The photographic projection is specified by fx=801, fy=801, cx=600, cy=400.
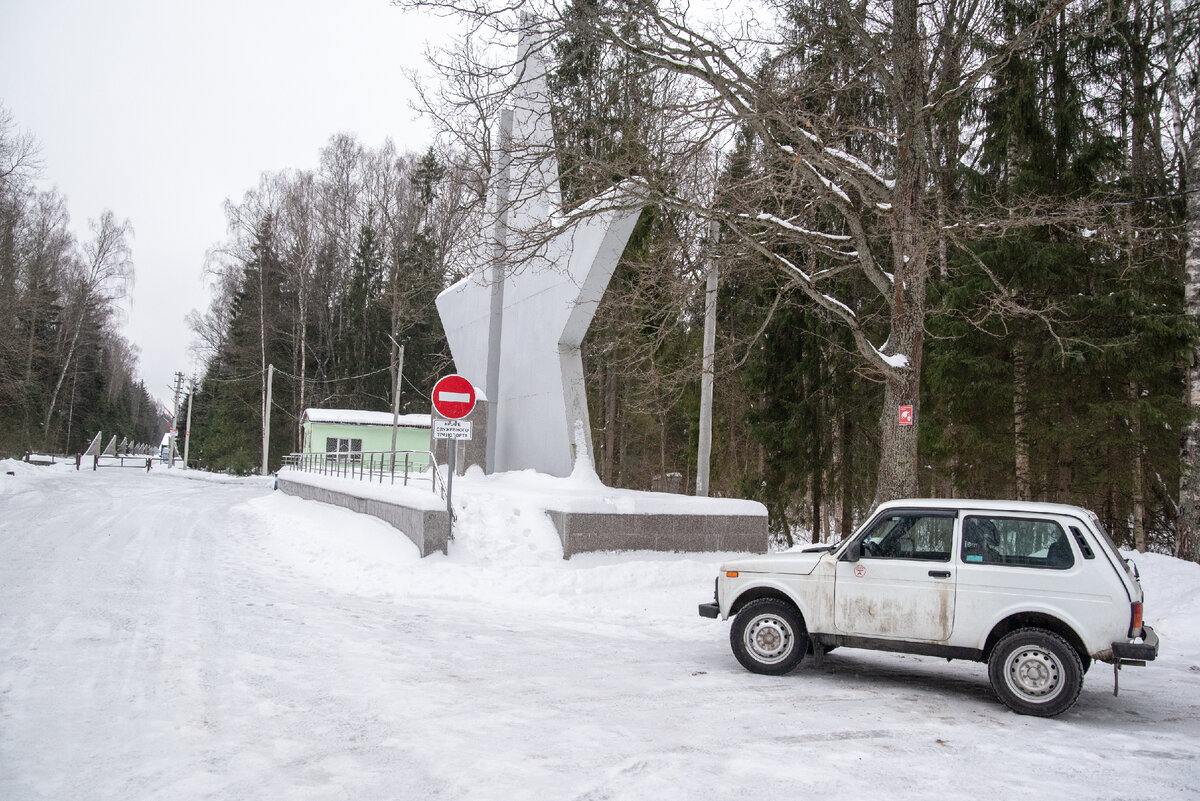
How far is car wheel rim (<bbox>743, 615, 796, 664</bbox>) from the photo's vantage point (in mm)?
7363

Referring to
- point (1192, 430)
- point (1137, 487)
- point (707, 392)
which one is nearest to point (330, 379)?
point (707, 392)

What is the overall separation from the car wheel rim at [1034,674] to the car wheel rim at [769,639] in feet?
5.83

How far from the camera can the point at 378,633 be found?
845 centimetres

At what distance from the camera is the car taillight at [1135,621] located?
614 cm

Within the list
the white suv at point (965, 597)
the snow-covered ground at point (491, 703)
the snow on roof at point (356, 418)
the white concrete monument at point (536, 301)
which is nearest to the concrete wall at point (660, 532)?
the snow-covered ground at point (491, 703)

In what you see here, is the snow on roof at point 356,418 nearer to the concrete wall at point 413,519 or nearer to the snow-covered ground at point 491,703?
the concrete wall at point 413,519

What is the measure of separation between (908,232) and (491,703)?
30.4ft

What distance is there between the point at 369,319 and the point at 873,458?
34006 millimetres

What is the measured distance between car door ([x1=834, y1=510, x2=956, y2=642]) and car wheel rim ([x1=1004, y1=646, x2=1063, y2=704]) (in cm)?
52

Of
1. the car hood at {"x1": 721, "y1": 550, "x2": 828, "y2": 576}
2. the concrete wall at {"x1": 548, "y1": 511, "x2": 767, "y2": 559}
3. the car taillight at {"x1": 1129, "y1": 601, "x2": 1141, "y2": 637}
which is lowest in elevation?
the concrete wall at {"x1": 548, "y1": 511, "x2": 767, "y2": 559}

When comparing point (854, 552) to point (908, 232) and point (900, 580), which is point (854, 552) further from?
point (908, 232)

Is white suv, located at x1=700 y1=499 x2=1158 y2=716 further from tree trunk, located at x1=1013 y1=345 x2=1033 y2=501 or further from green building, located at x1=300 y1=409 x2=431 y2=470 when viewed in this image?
green building, located at x1=300 y1=409 x2=431 y2=470

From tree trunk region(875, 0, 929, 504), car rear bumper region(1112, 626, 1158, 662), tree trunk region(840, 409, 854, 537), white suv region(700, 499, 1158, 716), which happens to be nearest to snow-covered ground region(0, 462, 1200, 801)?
white suv region(700, 499, 1158, 716)

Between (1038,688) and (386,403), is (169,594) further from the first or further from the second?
(386,403)
